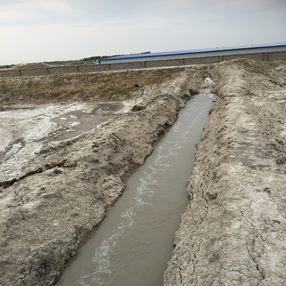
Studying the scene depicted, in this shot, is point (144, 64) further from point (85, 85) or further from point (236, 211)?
point (236, 211)

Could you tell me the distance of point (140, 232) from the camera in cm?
546

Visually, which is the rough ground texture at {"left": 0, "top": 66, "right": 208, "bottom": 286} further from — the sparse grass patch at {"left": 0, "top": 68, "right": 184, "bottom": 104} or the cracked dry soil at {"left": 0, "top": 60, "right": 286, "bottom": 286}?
the sparse grass patch at {"left": 0, "top": 68, "right": 184, "bottom": 104}

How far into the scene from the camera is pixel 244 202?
4.87 m

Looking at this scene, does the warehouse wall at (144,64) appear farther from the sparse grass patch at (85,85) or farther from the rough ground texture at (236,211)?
the rough ground texture at (236,211)

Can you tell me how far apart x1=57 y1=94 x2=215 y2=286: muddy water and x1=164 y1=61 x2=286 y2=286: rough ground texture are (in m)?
0.38

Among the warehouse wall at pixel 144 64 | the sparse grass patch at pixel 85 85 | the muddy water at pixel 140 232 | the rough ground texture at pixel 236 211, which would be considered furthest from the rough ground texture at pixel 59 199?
the warehouse wall at pixel 144 64

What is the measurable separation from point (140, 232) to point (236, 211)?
83.0 inches

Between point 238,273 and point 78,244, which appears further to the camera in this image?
point 78,244

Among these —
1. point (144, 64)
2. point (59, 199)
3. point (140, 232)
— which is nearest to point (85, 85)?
point (144, 64)

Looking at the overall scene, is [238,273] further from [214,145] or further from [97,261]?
[214,145]

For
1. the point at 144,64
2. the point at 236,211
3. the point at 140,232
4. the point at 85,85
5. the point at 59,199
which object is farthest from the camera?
the point at 144,64

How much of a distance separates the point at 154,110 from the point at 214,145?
5169 millimetres

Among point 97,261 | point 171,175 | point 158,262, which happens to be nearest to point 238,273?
point 158,262

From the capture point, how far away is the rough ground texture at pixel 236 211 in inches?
142
